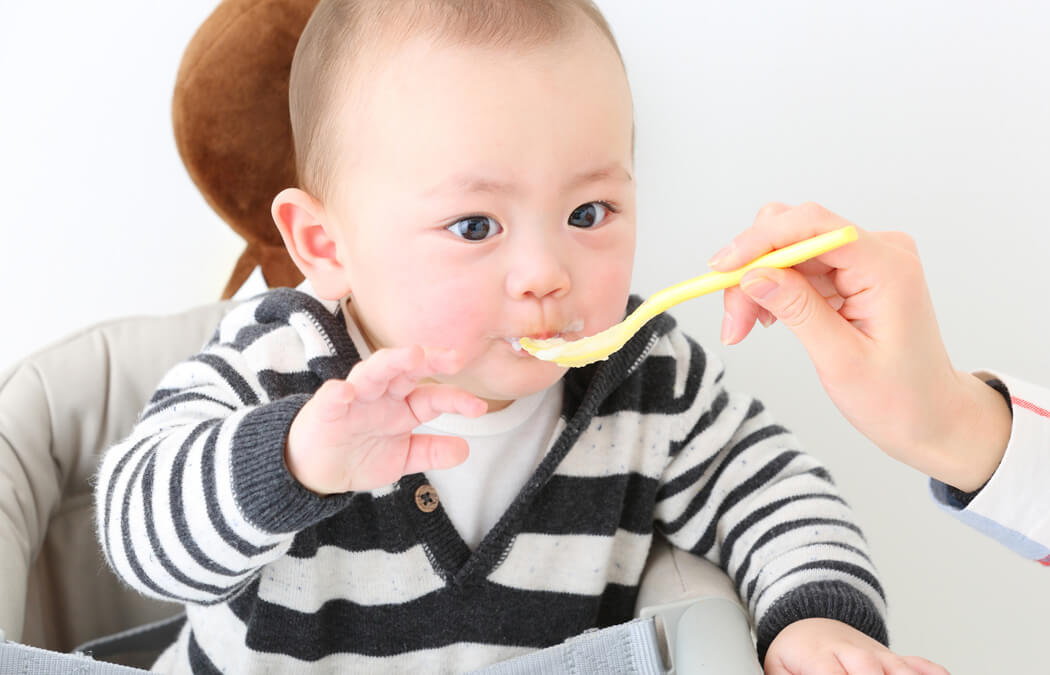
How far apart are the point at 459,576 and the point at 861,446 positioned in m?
0.66

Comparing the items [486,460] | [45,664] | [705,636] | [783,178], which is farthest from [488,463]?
[783,178]

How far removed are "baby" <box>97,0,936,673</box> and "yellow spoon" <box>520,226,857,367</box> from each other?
22 millimetres

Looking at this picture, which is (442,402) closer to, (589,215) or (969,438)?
(589,215)

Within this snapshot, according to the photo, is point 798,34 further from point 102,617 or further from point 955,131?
point 102,617

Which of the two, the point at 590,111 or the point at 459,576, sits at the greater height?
the point at 590,111

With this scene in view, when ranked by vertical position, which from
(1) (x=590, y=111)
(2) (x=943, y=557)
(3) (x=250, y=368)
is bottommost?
(2) (x=943, y=557)

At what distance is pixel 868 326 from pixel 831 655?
21 centimetres

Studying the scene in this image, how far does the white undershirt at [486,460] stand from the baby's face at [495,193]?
0.11 meters

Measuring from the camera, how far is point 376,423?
604mm

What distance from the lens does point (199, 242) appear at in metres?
1.43

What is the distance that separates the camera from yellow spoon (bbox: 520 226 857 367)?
580 mm

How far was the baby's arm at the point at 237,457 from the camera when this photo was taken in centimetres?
60

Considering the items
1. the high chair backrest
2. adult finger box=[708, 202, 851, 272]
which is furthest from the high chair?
adult finger box=[708, 202, 851, 272]

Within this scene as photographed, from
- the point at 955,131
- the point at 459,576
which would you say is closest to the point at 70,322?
the point at 459,576
